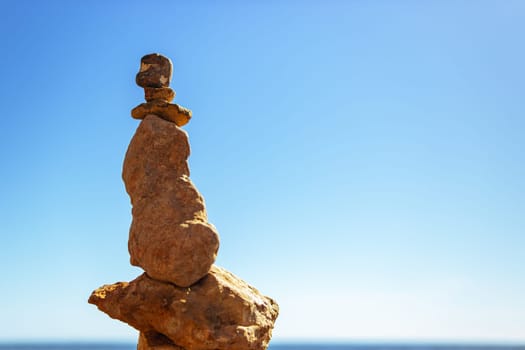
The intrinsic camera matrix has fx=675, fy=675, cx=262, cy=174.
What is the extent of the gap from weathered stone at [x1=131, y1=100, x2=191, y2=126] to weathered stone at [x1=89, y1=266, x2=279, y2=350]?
2.98 m

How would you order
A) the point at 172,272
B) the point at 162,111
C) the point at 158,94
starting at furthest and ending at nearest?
the point at 158,94 → the point at 162,111 → the point at 172,272

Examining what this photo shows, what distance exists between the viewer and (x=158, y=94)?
1288 cm

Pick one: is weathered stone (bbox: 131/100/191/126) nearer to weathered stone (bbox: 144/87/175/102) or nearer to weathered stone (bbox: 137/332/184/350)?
weathered stone (bbox: 144/87/175/102)

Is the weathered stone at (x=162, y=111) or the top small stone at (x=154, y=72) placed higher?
the top small stone at (x=154, y=72)

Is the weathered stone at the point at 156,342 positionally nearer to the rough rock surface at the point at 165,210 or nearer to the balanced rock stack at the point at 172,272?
the balanced rock stack at the point at 172,272

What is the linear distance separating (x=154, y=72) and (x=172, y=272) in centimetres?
392

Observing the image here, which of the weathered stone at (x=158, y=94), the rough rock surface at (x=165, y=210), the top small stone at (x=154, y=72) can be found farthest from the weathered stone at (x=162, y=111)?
the top small stone at (x=154, y=72)

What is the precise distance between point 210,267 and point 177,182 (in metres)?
1.64

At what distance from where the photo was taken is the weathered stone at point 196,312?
11.4m

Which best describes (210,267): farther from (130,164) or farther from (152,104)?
(152,104)

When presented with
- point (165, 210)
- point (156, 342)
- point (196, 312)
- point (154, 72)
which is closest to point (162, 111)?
point (154, 72)

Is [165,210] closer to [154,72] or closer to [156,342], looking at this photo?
[156,342]

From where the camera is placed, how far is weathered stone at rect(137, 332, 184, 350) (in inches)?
467

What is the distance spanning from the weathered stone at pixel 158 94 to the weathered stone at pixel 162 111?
130 millimetres
